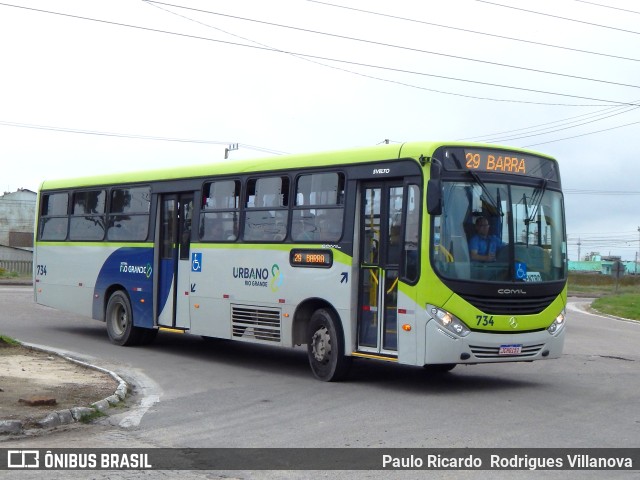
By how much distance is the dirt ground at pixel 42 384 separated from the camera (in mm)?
10484

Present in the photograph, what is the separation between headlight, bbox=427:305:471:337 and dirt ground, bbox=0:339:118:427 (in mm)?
4150

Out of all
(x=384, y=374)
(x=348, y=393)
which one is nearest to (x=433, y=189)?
(x=348, y=393)

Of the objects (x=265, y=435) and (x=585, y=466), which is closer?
(x=585, y=466)

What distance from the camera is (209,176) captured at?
661 inches

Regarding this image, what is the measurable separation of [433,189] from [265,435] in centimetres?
412

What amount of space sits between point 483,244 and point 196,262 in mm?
5920

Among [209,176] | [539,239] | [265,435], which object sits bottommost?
[265,435]

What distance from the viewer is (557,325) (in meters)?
13.5

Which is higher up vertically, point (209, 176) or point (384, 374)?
point (209, 176)

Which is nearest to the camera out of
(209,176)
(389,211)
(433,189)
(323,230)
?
(433,189)

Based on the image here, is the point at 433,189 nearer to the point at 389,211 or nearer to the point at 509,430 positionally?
the point at 389,211

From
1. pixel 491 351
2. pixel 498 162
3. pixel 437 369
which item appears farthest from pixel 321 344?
pixel 498 162

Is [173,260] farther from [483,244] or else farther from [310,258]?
[483,244]

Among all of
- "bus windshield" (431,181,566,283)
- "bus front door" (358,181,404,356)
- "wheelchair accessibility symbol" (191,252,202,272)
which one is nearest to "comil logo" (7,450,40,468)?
"bus front door" (358,181,404,356)
